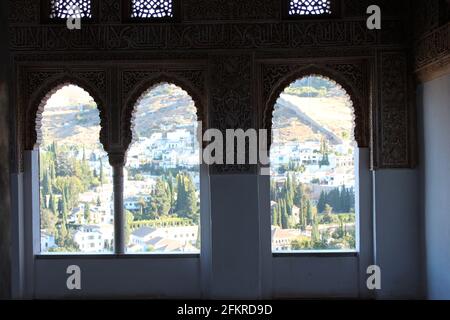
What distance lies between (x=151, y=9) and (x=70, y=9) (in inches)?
35.2

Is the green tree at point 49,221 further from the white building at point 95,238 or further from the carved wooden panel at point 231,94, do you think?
the carved wooden panel at point 231,94

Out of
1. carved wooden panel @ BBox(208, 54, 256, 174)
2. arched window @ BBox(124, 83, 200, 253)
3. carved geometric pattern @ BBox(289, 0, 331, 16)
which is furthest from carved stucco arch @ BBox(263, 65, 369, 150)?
arched window @ BBox(124, 83, 200, 253)

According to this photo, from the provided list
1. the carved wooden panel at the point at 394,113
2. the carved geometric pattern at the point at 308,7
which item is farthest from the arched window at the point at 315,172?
the carved geometric pattern at the point at 308,7

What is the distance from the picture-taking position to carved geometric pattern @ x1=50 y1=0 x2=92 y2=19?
21.7 feet

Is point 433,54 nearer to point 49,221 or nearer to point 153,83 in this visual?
point 153,83

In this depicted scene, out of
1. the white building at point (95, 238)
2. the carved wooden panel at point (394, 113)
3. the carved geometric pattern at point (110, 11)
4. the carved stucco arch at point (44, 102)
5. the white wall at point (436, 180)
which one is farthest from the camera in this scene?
the white building at point (95, 238)

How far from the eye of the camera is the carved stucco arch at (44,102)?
662 centimetres

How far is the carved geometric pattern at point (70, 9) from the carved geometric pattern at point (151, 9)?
1.65ft

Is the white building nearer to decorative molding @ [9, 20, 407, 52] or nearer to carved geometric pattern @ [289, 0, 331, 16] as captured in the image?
decorative molding @ [9, 20, 407, 52]

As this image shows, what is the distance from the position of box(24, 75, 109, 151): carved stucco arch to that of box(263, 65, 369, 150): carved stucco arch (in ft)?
5.80

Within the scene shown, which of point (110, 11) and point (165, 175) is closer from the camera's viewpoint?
point (110, 11)

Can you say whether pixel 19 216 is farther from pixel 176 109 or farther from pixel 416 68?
pixel 416 68

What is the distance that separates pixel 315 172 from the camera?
6629mm

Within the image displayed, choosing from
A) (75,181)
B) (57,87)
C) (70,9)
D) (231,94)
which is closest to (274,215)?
(231,94)
